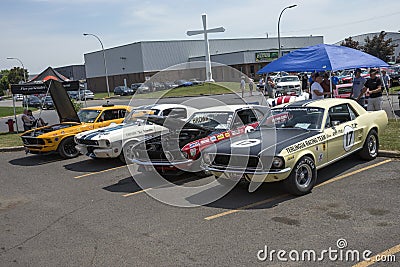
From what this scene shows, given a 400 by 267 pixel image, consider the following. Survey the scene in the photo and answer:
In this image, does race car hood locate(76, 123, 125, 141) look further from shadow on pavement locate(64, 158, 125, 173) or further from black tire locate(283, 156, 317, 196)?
black tire locate(283, 156, 317, 196)

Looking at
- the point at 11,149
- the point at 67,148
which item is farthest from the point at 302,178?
the point at 11,149

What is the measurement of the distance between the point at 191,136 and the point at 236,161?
1907 mm

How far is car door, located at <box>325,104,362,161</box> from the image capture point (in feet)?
24.4

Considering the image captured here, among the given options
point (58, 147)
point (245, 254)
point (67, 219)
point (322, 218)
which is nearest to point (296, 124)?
point (322, 218)

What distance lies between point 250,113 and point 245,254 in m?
4.90

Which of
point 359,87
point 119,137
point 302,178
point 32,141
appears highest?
point 359,87

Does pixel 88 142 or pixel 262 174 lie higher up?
pixel 88 142

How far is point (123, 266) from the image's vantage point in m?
4.72

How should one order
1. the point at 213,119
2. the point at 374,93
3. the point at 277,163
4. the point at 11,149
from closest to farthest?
the point at 277,163, the point at 213,119, the point at 374,93, the point at 11,149

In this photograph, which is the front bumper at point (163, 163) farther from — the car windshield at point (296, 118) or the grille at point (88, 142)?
the grille at point (88, 142)

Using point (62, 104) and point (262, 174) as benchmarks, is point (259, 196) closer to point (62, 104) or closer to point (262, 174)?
point (262, 174)

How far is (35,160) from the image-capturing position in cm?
1238

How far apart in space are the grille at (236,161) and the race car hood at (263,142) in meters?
0.07

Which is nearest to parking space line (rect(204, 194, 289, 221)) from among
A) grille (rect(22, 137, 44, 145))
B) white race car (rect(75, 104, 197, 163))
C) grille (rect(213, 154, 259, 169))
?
grille (rect(213, 154, 259, 169))
